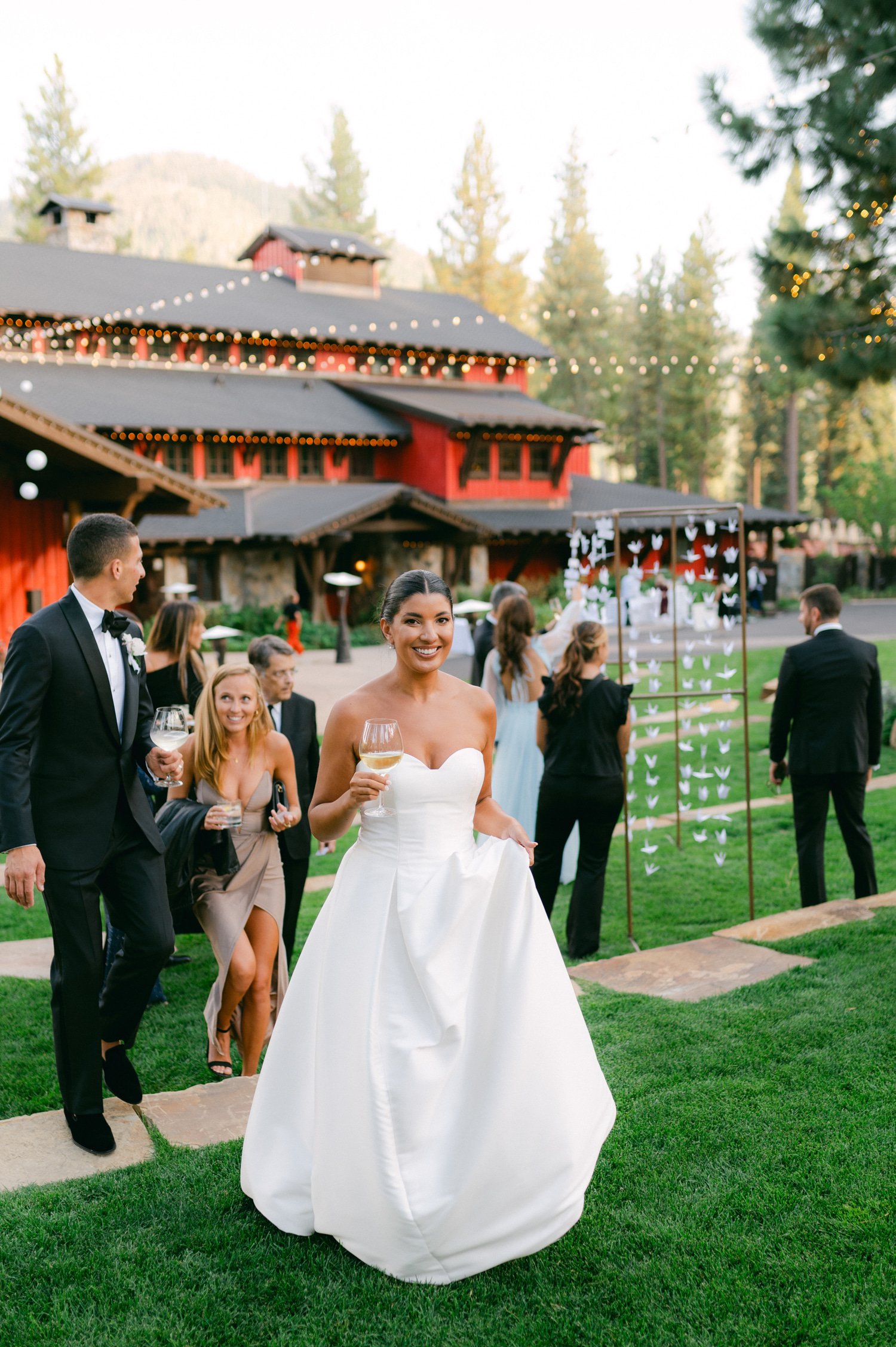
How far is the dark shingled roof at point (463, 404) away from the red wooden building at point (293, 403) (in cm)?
10

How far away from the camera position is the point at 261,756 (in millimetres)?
4887

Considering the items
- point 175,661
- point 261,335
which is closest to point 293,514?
point 261,335

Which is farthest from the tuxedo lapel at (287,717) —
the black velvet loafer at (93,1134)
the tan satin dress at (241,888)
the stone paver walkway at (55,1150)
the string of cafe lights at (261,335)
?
the string of cafe lights at (261,335)

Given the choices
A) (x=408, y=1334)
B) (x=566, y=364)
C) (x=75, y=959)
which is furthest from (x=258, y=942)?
(x=566, y=364)

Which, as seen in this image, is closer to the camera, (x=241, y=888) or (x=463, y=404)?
(x=241, y=888)

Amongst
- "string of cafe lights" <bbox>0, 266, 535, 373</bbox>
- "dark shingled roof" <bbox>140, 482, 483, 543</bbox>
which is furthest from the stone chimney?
"dark shingled roof" <bbox>140, 482, 483, 543</bbox>

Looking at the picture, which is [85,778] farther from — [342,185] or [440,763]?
[342,185]

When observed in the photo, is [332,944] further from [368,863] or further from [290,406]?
[290,406]

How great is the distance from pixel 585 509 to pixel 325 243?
13.0 metres

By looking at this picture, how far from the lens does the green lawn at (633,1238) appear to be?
279cm

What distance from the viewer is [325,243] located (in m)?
38.1

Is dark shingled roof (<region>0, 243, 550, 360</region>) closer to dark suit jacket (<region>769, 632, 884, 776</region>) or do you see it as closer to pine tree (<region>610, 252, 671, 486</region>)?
pine tree (<region>610, 252, 671, 486</region>)

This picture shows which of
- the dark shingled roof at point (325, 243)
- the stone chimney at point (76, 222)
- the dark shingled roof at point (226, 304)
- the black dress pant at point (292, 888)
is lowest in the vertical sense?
the black dress pant at point (292, 888)

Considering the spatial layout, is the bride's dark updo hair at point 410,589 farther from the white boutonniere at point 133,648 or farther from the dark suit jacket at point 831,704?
the dark suit jacket at point 831,704
